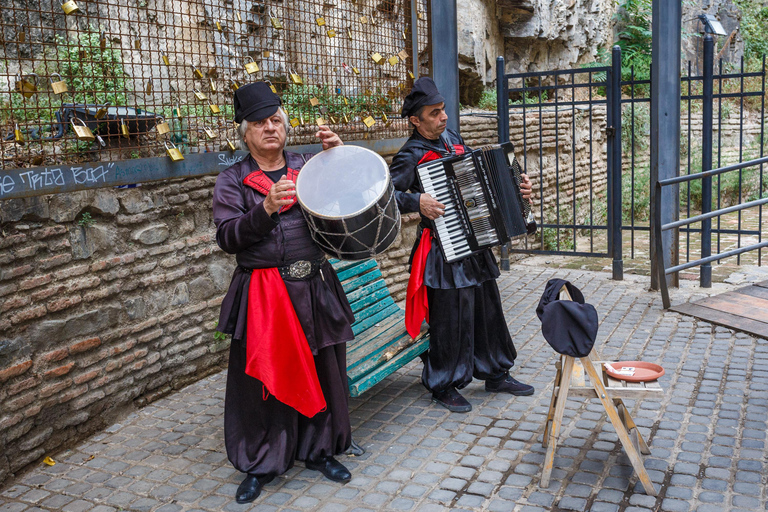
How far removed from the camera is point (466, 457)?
3789 millimetres

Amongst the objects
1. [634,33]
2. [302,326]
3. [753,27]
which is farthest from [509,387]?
[753,27]

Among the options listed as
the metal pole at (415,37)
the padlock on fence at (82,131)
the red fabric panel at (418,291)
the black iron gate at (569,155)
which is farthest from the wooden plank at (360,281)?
the black iron gate at (569,155)

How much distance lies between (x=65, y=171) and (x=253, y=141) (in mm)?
1284

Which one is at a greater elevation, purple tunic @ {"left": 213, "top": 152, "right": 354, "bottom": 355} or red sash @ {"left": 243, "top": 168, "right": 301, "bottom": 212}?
red sash @ {"left": 243, "top": 168, "right": 301, "bottom": 212}

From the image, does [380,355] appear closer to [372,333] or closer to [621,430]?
[372,333]

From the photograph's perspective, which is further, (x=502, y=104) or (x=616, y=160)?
(x=502, y=104)

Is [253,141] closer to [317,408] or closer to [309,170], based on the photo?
[309,170]

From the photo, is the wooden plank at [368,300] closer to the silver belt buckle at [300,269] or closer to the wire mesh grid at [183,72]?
the silver belt buckle at [300,269]

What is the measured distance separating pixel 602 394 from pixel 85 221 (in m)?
3.03

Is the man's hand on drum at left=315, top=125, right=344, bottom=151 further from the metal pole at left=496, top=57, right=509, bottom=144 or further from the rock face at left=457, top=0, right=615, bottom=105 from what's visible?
the rock face at left=457, top=0, right=615, bottom=105

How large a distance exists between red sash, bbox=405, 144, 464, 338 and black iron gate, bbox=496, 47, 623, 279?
346cm

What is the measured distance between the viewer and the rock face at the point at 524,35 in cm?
1108

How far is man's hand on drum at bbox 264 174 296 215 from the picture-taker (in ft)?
10.3

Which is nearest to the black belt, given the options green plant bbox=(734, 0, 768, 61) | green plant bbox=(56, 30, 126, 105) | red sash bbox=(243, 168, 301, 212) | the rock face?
red sash bbox=(243, 168, 301, 212)
